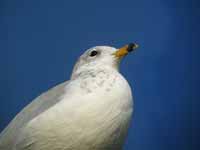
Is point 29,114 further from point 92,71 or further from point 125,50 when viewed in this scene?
point 125,50

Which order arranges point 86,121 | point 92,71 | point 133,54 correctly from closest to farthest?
point 86,121 < point 92,71 < point 133,54

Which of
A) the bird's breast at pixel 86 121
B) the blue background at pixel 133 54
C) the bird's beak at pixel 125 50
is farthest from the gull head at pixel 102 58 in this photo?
the blue background at pixel 133 54

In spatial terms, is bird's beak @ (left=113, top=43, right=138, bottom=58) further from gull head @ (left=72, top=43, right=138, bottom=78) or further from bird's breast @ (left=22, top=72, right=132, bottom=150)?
bird's breast @ (left=22, top=72, right=132, bottom=150)

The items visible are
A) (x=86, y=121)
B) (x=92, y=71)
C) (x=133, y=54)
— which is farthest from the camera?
(x=133, y=54)

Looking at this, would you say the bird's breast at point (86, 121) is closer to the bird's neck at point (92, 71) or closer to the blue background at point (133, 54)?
the bird's neck at point (92, 71)

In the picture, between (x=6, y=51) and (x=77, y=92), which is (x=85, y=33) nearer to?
(x=6, y=51)

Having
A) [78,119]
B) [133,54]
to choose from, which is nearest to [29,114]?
[78,119]
